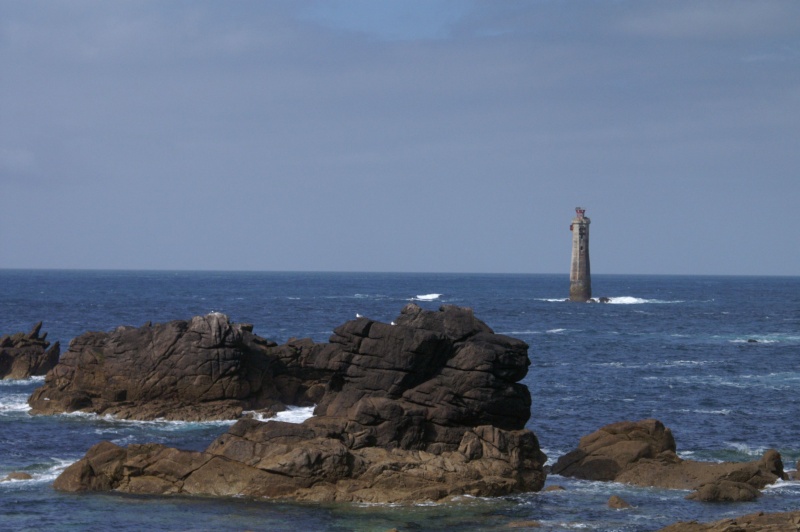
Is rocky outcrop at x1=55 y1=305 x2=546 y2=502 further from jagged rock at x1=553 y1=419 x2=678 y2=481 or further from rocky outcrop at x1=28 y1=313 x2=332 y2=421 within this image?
rocky outcrop at x1=28 y1=313 x2=332 y2=421

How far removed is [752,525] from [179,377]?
32119 millimetres

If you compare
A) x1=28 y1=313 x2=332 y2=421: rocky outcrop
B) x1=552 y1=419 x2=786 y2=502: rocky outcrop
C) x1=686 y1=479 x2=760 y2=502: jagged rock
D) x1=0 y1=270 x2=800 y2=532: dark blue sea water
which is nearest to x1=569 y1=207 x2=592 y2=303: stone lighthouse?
x1=0 y1=270 x2=800 y2=532: dark blue sea water

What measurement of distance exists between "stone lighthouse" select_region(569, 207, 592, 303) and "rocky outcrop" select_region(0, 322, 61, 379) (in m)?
88.7

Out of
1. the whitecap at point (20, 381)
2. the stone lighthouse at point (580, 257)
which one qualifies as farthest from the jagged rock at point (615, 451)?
the stone lighthouse at point (580, 257)

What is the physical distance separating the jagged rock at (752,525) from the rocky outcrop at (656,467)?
6332 millimetres

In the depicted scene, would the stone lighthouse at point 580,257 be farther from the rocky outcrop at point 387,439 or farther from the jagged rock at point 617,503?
the jagged rock at point 617,503

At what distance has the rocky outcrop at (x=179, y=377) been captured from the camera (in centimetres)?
5112

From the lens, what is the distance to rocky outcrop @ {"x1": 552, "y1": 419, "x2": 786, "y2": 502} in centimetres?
3416

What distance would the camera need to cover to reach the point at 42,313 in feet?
397

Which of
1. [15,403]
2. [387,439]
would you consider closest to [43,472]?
[387,439]

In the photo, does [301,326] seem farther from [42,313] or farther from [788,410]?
[788,410]

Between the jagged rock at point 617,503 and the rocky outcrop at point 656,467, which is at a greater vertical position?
the rocky outcrop at point 656,467

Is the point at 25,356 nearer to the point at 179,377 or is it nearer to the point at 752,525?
the point at 179,377

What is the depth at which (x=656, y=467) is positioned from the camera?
3697 centimetres
